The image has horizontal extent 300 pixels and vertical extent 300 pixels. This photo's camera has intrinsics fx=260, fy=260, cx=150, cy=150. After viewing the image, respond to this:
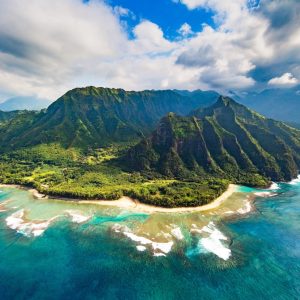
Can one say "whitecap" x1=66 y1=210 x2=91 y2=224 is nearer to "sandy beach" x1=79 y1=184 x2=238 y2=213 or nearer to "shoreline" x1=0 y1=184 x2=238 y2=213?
"shoreline" x1=0 y1=184 x2=238 y2=213

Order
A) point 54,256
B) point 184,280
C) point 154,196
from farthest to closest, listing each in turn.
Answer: point 154,196 → point 54,256 → point 184,280

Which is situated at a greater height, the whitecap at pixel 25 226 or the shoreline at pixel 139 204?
the shoreline at pixel 139 204

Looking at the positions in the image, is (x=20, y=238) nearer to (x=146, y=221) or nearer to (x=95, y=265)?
(x=95, y=265)

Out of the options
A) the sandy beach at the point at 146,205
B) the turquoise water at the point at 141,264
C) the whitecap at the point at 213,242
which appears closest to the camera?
the turquoise water at the point at 141,264

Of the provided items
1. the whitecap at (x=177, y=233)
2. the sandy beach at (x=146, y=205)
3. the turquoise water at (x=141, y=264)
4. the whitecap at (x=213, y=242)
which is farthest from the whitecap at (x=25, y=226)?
the whitecap at (x=213, y=242)

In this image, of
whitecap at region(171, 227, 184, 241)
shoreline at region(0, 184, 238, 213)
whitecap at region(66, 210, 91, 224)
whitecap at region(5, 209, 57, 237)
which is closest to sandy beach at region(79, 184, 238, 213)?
shoreline at region(0, 184, 238, 213)

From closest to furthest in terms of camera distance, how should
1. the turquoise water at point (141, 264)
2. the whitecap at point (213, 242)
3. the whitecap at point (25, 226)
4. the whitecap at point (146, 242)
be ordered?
1. the turquoise water at point (141, 264)
2. the whitecap at point (213, 242)
3. the whitecap at point (146, 242)
4. the whitecap at point (25, 226)

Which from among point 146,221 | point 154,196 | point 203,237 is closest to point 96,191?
point 154,196

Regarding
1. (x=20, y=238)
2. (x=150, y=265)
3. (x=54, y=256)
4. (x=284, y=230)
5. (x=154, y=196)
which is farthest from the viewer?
(x=154, y=196)

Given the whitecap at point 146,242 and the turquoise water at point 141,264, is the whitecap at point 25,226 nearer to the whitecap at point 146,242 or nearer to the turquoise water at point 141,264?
the turquoise water at point 141,264
